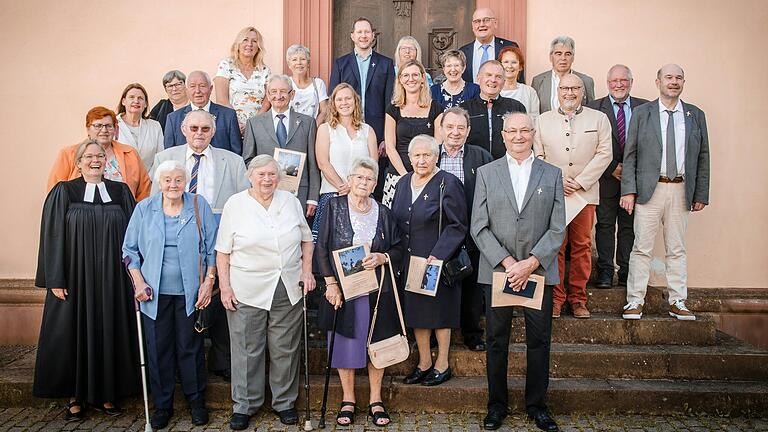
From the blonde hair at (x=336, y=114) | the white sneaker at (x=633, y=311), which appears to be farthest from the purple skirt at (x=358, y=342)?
the white sneaker at (x=633, y=311)

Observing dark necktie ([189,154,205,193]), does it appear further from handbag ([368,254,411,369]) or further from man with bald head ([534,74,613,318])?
man with bald head ([534,74,613,318])

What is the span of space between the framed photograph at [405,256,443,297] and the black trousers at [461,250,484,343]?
1.61ft

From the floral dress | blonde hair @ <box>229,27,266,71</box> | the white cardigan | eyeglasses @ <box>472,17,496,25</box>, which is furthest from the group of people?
eyeglasses @ <box>472,17,496,25</box>

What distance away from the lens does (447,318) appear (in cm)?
471

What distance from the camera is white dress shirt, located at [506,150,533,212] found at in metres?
4.48

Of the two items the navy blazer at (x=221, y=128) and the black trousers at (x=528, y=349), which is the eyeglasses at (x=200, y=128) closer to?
the navy blazer at (x=221, y=128)

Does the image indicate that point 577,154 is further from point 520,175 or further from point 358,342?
point 358,342

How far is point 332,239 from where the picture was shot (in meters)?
4.56

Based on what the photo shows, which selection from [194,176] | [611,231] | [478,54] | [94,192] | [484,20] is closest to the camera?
[94,192]

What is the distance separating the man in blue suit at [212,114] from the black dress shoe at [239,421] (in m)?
2.14

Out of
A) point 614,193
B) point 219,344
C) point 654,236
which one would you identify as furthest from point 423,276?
point 614,193

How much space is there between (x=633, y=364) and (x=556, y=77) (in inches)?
102

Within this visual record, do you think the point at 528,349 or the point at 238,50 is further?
the point at 238,50

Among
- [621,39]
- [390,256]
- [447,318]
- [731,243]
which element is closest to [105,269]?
[390,256]
